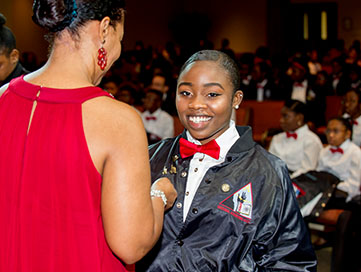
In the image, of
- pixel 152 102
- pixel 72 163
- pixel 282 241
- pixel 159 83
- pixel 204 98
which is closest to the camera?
pixel 72 163

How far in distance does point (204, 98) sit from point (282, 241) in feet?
1.78

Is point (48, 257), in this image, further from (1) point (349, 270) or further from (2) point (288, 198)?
(1) point (349, 270)

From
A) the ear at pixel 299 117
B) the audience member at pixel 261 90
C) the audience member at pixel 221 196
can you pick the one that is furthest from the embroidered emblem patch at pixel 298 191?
the audience member at pixel 261 90

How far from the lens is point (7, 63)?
252cm

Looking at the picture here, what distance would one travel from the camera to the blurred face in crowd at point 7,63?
8.19ft

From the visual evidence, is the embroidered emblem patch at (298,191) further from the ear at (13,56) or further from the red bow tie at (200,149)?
the ear at (13,56)

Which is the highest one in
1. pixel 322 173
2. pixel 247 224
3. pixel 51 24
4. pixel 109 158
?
pixel 51 24

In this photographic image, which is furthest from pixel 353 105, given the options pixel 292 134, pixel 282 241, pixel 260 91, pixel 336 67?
pixel 336 67

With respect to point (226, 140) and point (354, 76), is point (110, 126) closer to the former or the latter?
point (226, 140)

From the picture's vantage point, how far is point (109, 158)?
1.13 m

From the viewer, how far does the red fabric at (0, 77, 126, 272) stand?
1129mm

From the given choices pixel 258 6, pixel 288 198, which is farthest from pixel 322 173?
pixel 258 6

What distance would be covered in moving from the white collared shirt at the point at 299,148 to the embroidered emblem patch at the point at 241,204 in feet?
9.75

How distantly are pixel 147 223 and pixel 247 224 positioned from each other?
1.65ft
